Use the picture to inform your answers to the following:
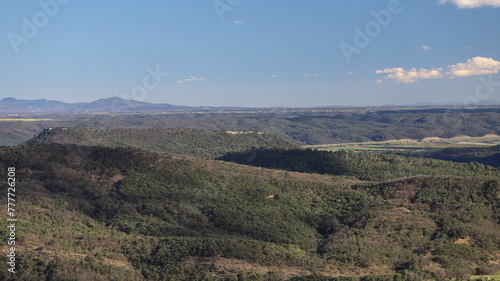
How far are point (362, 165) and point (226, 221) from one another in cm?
6108

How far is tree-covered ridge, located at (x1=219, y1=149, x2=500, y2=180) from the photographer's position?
120m

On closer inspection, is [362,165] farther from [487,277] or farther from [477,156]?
[477,156]

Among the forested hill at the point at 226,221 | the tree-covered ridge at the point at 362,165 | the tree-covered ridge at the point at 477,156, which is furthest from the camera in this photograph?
the tree-covered ridge at the point at 477,156

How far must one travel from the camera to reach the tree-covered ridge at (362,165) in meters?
120

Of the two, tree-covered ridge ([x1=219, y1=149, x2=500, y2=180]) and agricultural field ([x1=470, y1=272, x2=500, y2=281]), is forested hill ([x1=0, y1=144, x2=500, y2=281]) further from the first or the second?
tree-covered ridge ([x1=219, y1=149, x2=500, y2=180])

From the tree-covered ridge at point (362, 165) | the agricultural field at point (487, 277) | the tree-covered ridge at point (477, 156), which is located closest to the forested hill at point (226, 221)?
the agricultural field at point (487, 277)

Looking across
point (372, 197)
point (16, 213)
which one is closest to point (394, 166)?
point (372, 197)

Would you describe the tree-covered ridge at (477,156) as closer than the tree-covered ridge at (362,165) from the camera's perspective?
No

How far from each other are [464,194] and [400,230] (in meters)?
15.9

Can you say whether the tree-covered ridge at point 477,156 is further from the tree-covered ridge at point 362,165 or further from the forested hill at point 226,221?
the forested hill at point 226,221

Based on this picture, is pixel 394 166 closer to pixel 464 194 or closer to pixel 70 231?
pixel 464 194

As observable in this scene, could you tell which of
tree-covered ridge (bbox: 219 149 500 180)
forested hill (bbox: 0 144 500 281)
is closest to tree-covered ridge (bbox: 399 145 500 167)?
tree-covered ridge (bbox: 219 149 500 180)

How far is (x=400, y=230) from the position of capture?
6862cm

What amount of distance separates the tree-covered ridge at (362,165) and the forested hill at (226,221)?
2650 cm
